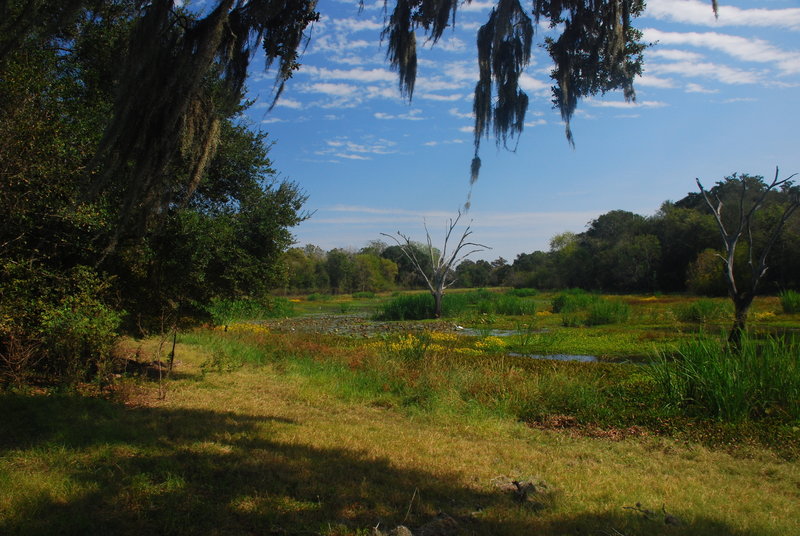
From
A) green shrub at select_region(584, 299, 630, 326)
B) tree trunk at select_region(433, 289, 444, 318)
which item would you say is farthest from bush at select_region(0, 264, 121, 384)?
tree trunk at select_region(433, 289, 444, 318)

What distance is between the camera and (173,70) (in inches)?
174

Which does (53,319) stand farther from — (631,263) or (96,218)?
(631,263)

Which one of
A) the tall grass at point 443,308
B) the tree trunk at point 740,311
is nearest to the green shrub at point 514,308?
the tall grass at point 443,308

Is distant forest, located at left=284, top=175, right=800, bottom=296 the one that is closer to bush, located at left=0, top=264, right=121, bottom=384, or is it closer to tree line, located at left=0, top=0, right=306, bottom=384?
tree line, located at left=0, top=0, right=306, bottom=384

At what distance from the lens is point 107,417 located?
599 cm

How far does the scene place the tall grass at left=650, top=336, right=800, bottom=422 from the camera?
22.4ft

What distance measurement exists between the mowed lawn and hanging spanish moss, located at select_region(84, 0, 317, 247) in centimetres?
218

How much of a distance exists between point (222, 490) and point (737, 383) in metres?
6.71

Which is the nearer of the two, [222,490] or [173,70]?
[222,490]

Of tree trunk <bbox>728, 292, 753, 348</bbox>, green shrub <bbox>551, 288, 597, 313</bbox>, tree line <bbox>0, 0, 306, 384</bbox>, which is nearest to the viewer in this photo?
tree line <bbox>0, 0, 306, 384</bbox>

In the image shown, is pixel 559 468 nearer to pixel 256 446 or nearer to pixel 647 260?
pixel 256 446

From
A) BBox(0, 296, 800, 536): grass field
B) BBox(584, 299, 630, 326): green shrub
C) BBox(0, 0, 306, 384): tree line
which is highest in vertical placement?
BBox(0, 0, 306, 384): tree line

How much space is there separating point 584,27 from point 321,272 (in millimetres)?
66973

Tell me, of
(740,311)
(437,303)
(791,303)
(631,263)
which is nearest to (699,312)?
(791,303)
